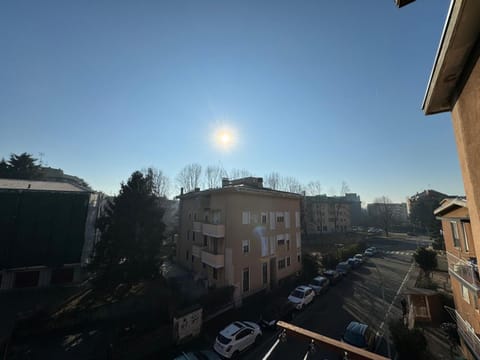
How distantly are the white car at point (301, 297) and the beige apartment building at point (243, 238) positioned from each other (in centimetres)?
383

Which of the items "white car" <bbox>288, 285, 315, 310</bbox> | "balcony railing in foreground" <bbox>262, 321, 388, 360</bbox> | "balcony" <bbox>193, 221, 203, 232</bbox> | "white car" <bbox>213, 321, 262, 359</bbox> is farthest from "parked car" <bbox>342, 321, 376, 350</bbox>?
"balcony" <bbox>193, 221, 203, 232</bbox>

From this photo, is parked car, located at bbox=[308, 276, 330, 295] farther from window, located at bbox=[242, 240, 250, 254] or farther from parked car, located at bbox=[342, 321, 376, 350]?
parked car, located at bbox=[342, 321, 376, 350]

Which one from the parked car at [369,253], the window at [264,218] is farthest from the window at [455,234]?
the parked car at [369,253]

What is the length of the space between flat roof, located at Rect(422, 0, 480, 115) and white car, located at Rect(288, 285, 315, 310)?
16975mm

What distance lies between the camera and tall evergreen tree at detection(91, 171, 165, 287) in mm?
18062

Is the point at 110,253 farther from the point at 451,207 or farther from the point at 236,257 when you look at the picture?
the point at 451,207

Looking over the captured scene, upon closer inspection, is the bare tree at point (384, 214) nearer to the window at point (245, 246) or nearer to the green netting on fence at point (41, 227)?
the window at point (245, 246)

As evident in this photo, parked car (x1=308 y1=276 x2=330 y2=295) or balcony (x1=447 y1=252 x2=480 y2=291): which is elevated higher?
balcony (x1=447 y1=252 x2=480 y2=291)

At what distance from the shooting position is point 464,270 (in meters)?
10.2

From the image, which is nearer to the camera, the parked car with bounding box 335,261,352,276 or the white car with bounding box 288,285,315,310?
the white car with bounding box 288,285,315,310

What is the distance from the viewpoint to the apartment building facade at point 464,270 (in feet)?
31.2

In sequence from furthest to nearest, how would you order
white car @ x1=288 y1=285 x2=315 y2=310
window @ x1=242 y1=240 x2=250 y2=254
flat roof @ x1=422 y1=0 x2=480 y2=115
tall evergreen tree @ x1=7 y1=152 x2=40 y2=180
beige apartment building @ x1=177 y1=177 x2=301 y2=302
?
tall evergreen tree @ x1=7 y1=152 x2=40 y2=180
window @ x1=242 y1=240 x2=250 y2=254
beige apartment building @ x1=177 y1=177 x2=301 y2=302
white car @ x1=288 y1=285 x2=315 y2=310
flat roof @ x1=422 y1=0 x2=480 y2=115

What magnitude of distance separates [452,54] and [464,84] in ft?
1.43

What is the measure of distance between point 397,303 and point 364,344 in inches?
416
